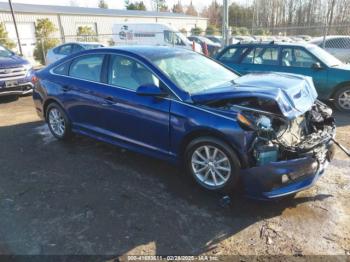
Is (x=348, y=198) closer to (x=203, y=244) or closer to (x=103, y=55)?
(x=203, y=244)

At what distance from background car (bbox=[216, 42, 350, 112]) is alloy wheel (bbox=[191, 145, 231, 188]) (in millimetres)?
4853

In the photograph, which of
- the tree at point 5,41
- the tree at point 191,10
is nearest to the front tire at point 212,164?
the tree at point 5,41

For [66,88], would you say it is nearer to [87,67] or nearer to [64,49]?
[87,67]

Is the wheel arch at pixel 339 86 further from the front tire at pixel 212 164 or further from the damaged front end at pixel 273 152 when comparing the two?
the front tire at pixel 212 164

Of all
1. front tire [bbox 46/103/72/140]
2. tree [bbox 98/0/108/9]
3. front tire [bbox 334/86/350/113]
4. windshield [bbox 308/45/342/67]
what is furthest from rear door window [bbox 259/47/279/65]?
tree [bbox 98/0/108/9]

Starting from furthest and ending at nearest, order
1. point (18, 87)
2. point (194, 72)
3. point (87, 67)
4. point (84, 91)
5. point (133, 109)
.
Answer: point (18, 87) → point (87, 67) → point (84, 91) → point (194, 72) → point (133, 109)

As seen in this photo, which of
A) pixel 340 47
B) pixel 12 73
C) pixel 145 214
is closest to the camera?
pixel 145 214

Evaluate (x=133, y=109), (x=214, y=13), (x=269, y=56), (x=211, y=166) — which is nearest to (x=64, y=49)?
(x=269, y=56)

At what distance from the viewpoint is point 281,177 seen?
3107mm

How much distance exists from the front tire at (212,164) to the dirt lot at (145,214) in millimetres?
170

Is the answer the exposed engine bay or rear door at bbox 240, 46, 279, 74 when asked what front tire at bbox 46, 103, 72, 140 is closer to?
the exposed engine bay

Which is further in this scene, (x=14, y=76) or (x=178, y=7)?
(x=178, y=7)

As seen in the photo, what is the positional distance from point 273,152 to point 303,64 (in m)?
4.99

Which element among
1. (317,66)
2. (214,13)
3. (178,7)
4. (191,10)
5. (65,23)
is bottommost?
(317,66)
